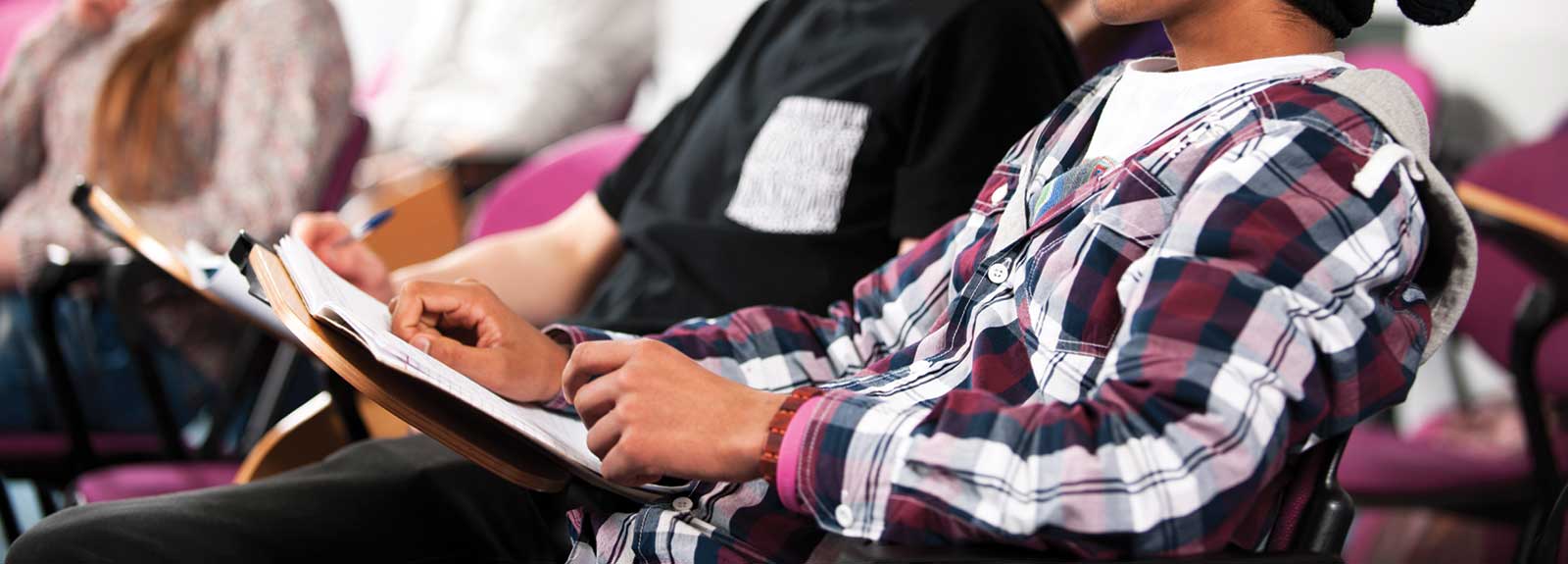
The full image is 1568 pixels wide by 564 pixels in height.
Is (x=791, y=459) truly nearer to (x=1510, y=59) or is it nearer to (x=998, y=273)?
(x=998, y=273)

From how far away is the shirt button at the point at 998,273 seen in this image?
3.34ft

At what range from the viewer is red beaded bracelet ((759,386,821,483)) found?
0.85 metres

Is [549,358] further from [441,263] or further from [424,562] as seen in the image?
[441,263]

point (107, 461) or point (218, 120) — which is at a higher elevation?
point (218, 120)

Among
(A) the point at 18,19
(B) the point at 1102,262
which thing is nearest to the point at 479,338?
(B) the point at 1102,262

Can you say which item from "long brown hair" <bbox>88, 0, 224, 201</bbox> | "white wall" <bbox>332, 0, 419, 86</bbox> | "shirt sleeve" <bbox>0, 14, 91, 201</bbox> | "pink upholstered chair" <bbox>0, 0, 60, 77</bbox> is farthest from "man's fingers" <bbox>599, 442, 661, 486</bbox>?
"white wall" <bbox>332, 0, 419, 86</bbox>

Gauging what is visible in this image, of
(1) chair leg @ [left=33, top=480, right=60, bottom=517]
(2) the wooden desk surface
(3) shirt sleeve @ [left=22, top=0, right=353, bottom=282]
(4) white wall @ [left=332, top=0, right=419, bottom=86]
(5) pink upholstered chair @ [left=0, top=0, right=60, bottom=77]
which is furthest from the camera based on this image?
(4) white wall @ [left=332, top=0, right=419, bottom=86]

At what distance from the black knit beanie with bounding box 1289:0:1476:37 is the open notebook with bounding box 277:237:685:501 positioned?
1.76ft

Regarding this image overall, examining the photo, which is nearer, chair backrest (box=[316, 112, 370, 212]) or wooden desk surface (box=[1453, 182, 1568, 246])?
wooden desk surface (box=[1453, 182, 1568, 246])

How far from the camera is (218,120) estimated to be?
88.0 inches

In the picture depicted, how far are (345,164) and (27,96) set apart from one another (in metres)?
0.59

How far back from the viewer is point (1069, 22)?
66.7 inches

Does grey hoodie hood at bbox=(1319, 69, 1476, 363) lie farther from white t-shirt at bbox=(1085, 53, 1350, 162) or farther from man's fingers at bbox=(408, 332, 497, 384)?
man's fingers at bbox=(408, 332, 497, 384)

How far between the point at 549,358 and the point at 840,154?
Answer: 0.41 metres
